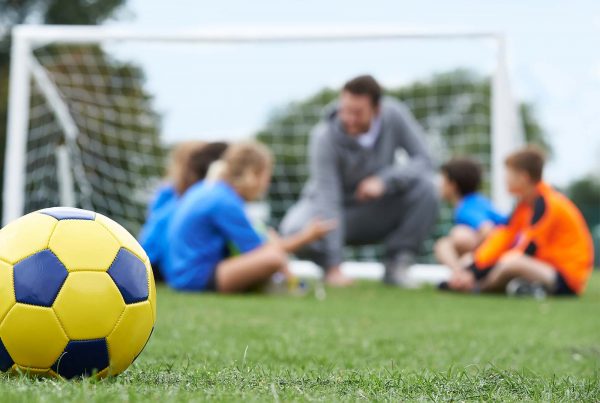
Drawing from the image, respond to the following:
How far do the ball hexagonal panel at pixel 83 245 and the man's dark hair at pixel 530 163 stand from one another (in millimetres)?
4213

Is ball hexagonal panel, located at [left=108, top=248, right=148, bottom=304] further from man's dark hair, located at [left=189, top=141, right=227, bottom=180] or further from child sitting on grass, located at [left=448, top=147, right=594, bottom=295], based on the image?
child sitting on grass, located at [left=448, top=147, right=594, bottom=295]

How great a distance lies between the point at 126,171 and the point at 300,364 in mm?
8184

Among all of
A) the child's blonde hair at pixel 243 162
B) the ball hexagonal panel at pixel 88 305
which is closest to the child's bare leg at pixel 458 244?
the child's blonde hair at pixel 243 162

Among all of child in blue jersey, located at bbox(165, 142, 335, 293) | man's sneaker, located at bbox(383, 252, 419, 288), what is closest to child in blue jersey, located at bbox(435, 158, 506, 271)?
man's sneaker, located at bbox(383, 252, 419, 288)

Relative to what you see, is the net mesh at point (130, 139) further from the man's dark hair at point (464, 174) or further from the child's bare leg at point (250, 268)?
the child's bare leg at point (250, 268)

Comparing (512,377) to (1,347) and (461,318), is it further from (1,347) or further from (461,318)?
(461,318)

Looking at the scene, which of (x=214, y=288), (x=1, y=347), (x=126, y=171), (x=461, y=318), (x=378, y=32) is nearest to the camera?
(x=1, y=347)

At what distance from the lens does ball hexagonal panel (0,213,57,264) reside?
5.23 feet

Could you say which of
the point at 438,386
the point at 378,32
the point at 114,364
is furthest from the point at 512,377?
the point at 378,32

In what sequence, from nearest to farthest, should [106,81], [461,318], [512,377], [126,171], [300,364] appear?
[512,377]
[300,364]
[461,318]
[126,171]
[106,81]

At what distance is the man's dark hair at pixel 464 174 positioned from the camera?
6.16m

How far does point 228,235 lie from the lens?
4719 mm

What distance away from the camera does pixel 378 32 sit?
712 cm

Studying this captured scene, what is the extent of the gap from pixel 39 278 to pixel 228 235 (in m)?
3.16
